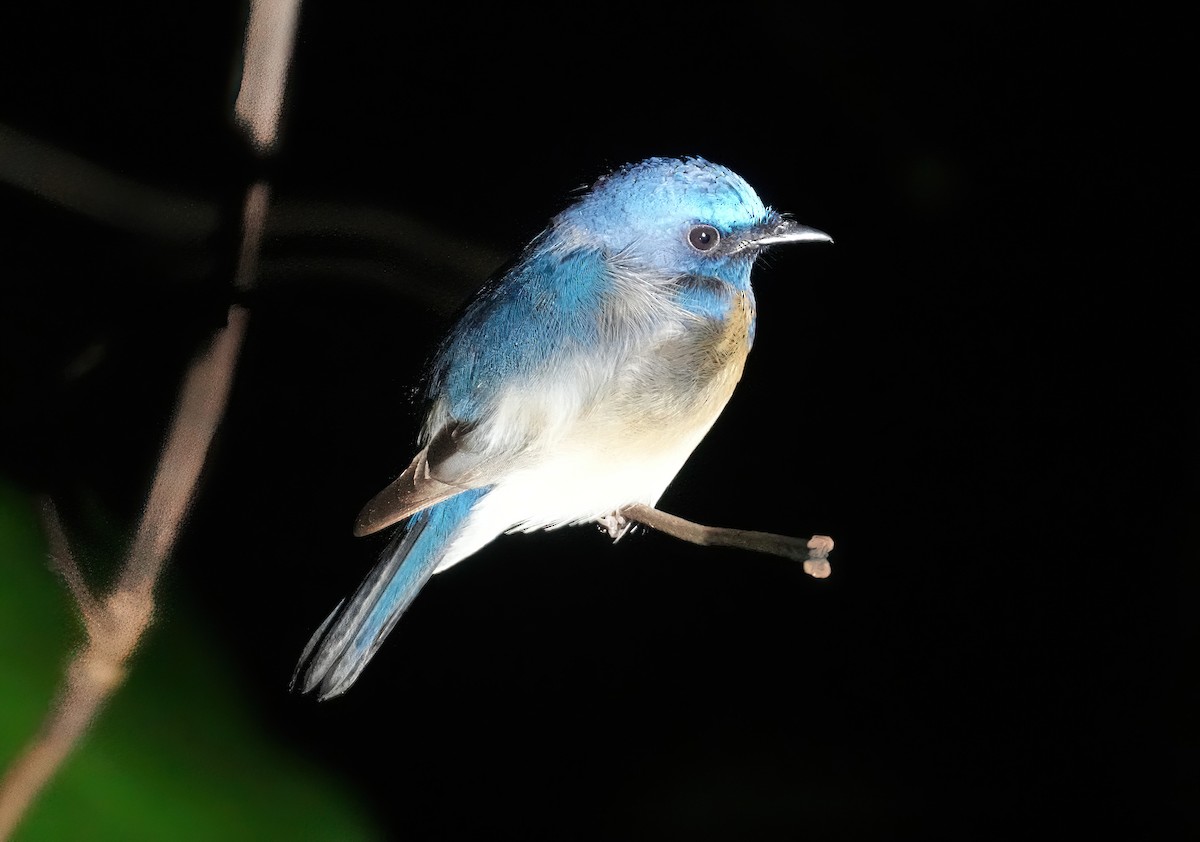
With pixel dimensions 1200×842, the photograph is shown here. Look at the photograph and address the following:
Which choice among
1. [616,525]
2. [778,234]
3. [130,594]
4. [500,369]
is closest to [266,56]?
[500,369]

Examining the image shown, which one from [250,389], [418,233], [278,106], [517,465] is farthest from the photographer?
[250,389]

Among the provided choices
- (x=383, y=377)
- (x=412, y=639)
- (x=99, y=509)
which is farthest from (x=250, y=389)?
(x=412, y=639)

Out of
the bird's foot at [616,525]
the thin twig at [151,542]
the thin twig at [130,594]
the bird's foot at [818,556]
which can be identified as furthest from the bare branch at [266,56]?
the bird's foot at [616,525]

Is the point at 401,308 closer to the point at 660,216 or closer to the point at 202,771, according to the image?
the point at 660,216

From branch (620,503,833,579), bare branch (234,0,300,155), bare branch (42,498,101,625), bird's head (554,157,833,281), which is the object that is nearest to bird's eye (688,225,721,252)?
bird's head (554,157,833,281)

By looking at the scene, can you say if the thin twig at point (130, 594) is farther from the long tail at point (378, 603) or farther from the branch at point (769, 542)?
the branch at point (769, 542)

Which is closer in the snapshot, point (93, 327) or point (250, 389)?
point (93, 327)

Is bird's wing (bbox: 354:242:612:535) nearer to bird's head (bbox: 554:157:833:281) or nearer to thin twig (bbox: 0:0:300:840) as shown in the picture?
bird's head (bbox: 554:157:833:281)

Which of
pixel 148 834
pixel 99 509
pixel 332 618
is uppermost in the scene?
pixel 99 509
